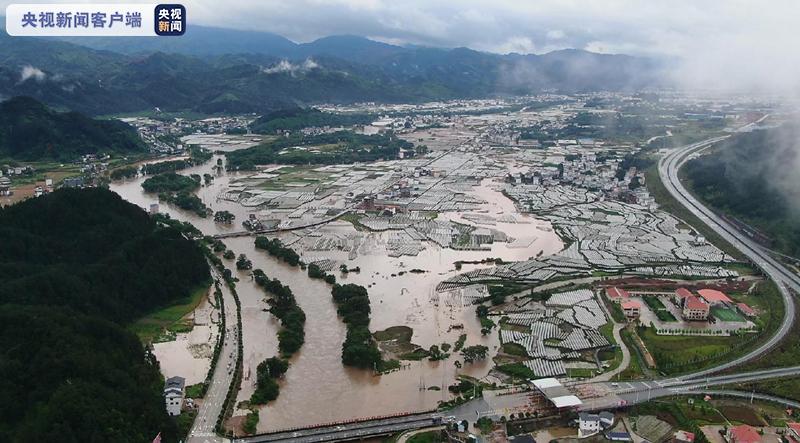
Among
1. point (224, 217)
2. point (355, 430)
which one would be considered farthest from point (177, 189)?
point (355, 430)

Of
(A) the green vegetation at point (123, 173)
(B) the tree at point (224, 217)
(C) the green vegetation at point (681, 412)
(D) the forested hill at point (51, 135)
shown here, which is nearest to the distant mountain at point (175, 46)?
(D) the forested hill at point (51, 135)

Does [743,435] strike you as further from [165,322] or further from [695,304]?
[165,322]

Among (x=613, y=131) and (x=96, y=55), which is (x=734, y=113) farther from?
(x=96, y=55)

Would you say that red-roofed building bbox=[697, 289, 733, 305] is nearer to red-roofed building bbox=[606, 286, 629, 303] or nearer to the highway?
the highway

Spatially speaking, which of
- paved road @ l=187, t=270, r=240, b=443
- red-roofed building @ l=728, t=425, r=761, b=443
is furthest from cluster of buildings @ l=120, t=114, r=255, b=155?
red-roofed building @ l=728, t=425, r=761, b=443

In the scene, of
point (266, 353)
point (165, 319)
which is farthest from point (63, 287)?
point (266, 353)
